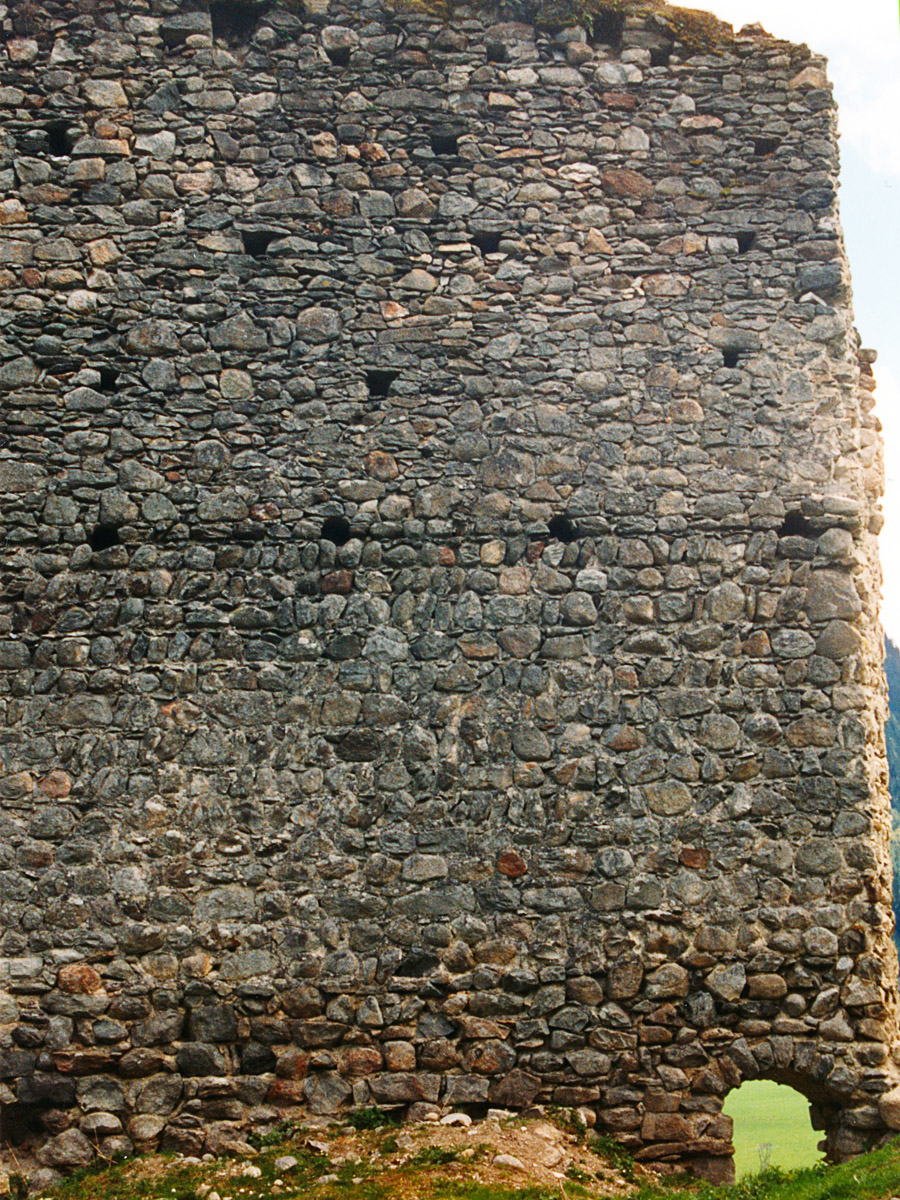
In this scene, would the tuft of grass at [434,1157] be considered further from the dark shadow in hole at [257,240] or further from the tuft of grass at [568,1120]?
the dark shadow in hole at [257,240]

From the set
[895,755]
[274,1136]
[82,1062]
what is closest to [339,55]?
[82,1062]

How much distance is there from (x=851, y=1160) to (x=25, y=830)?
5111 millimetres

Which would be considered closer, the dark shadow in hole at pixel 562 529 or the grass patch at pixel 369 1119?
the grass patch at pixel 369 1119

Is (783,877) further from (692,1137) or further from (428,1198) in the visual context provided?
(428,1198)

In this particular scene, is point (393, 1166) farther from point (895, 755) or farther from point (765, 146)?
point (895, 755)

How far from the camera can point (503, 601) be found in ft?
20.4

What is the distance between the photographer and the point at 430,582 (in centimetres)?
625

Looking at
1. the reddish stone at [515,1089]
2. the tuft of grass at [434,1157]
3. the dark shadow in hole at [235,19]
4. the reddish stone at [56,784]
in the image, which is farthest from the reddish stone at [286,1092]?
the dark shadow in hole at [235,19]

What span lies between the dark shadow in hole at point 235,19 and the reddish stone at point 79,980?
242 inches

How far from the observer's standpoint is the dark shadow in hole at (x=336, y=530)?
6.33 meters

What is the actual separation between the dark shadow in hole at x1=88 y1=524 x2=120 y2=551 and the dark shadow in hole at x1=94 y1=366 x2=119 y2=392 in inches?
36.8

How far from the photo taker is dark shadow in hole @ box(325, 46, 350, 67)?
6836mm

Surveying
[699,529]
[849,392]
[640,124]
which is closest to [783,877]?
[699,529]

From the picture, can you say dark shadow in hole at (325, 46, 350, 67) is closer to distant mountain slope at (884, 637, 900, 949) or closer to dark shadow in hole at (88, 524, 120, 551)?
dark shadow in hole at (88, 524, 120, 551)
